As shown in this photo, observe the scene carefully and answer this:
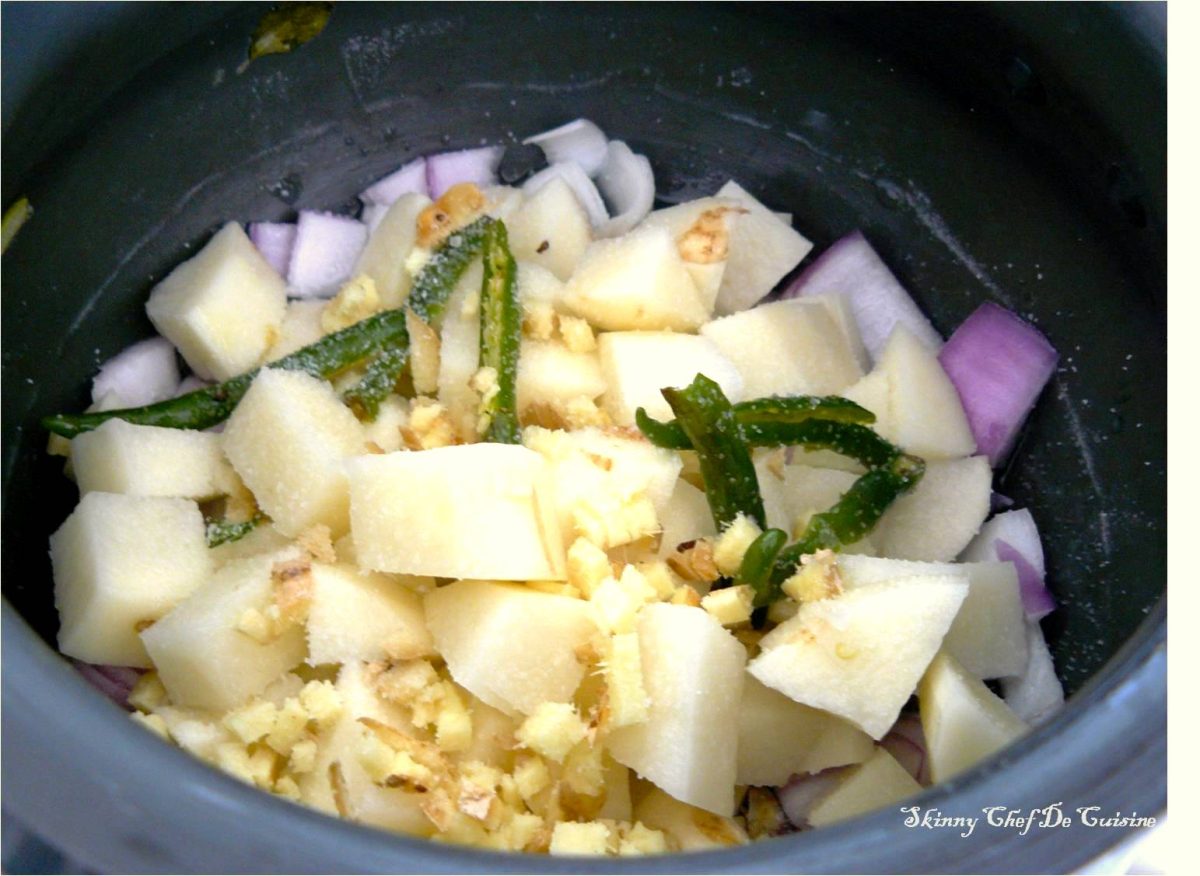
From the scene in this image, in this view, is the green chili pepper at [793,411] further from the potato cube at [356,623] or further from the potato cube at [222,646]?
the potato cube at [222,646]

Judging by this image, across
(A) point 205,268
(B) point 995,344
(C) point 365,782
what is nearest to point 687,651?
(C) point 365,782

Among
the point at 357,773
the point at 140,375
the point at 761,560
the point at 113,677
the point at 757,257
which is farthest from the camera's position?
the point at 757,257

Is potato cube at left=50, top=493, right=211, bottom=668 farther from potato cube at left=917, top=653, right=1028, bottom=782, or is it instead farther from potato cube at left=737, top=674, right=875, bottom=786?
potato cube at left=917, top=653, right=1028, bottom=782

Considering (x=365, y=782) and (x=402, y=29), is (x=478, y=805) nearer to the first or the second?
(x=365, y=782)

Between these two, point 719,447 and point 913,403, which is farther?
point 913,403

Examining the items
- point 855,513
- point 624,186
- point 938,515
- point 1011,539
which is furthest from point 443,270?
point 1011,539

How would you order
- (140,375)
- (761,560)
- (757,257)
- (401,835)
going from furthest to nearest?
(757,257)
(140,375)
(761,560)
(401,835)

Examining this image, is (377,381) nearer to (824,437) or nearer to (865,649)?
(824,437)
